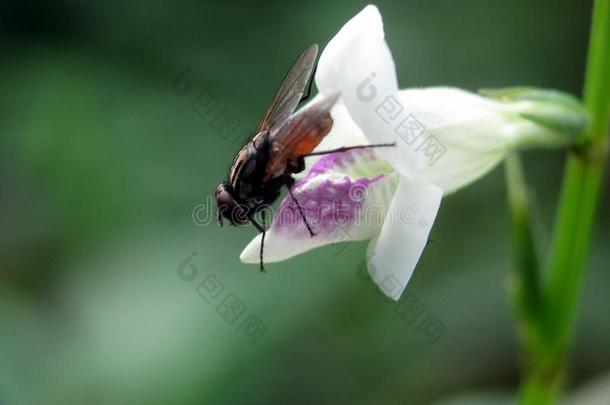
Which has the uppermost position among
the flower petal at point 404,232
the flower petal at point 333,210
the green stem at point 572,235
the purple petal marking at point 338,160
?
the purple petal marking at point 338,160

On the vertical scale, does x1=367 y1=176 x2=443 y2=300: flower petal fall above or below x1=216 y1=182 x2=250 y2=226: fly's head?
below

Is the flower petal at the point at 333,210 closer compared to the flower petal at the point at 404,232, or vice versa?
the flower petal at the point at 404,232

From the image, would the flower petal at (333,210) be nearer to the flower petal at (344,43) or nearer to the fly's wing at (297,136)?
the fly's wing at (297,136)

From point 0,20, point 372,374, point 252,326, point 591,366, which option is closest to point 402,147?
point 252,326

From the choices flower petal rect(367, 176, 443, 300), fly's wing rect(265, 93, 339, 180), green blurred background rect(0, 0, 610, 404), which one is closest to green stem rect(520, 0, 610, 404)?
flower petal rect(367, 176, 443, 300)

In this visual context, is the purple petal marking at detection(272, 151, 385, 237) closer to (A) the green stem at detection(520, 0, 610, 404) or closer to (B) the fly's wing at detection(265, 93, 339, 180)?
(B) the fly's wing at detection(265, 93, 339, 180)

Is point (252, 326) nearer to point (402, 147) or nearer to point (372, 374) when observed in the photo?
point (372, 374)

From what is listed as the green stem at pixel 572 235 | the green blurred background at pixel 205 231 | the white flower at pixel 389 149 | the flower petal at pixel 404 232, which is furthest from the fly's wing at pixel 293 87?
→ the green blurred background at pixel 205 231
